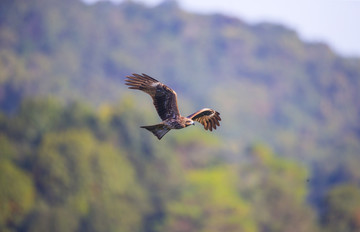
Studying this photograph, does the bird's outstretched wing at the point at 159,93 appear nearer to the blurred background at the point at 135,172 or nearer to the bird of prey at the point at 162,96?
the bird of prey at the point at 162,96

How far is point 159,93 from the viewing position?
569 inches

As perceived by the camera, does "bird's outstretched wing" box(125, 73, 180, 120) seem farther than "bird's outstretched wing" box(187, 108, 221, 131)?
No

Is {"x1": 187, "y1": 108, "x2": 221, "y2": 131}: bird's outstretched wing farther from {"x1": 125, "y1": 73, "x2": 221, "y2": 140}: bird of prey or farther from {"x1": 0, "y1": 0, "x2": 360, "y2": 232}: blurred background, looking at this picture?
{"x1": 0, "y1": 0, "x2": 360, "y2": 232}: blurred background

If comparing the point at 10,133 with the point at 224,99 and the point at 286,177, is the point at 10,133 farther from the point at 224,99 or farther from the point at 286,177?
the point at 224,99

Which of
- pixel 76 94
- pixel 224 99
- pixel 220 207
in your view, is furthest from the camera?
pixel 224 99

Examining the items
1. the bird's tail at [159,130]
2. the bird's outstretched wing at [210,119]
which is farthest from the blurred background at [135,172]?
the bird's tail at [159,130]

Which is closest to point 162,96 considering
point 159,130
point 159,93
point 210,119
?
point 159,93

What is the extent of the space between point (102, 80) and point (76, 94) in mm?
18618

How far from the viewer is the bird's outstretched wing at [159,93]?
47.1 ft

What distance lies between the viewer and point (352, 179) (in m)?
110

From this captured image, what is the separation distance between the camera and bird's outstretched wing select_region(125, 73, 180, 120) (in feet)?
47.1

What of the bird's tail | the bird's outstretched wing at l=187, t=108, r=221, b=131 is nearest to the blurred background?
the bird's outstretched wing at l=187, t=108, r=221, b=131

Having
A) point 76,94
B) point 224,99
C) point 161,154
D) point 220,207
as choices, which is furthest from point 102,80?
point 220,207

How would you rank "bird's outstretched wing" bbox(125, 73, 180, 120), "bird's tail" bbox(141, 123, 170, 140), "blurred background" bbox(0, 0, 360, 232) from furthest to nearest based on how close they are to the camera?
"blurred background" bbox(0, 0, 360, 232)
"bird's outstretched wing" bbox(125, 73, 180, 120)
"bird's tail" bbox(141, 123, 170, 140)
